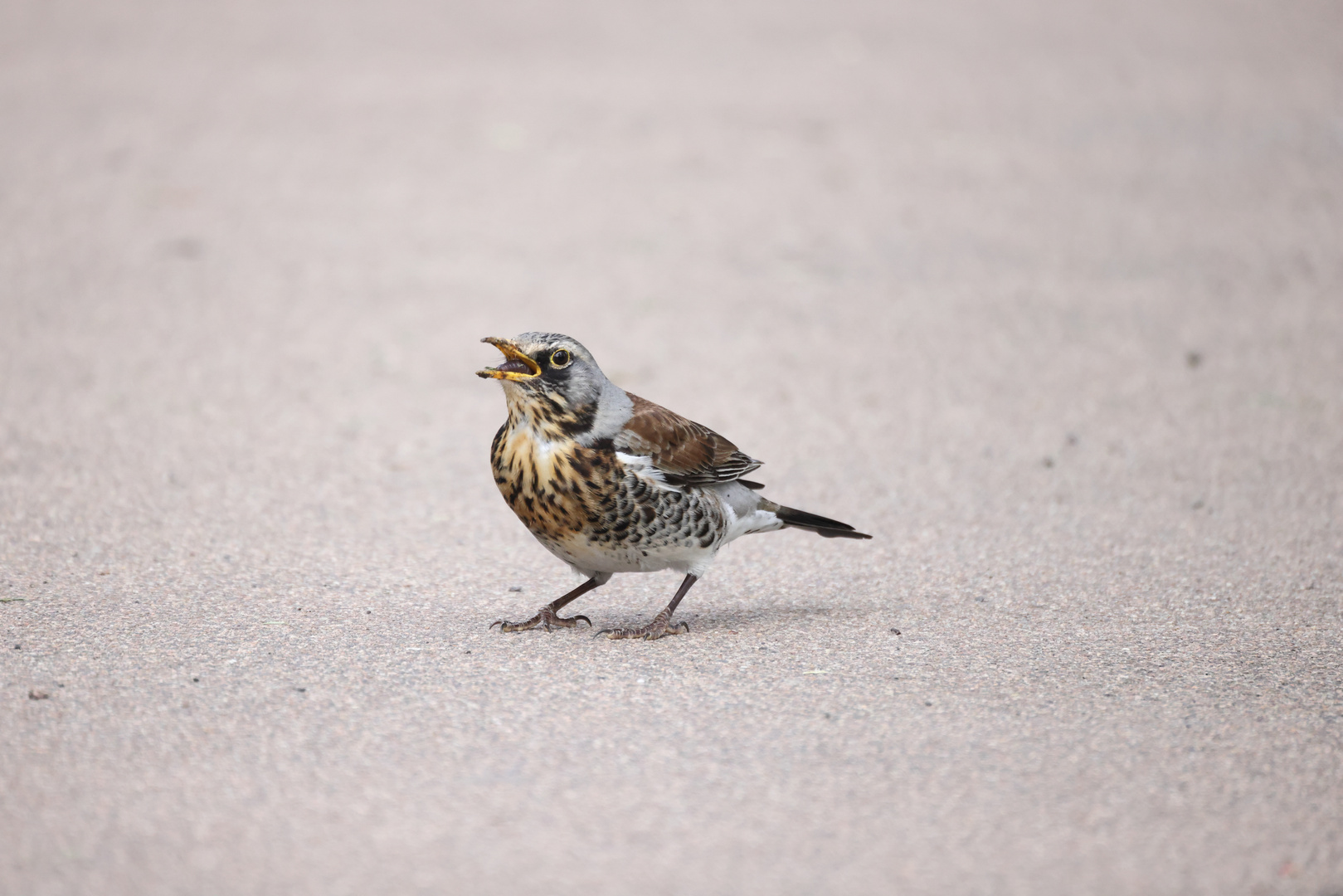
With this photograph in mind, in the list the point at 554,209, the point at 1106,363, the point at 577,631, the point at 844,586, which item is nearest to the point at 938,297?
the point at 1106,363

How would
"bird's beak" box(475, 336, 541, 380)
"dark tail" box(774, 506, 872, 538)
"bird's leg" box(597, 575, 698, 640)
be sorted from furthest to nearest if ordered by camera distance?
"dark tail" box(774, 506, 872, 538) < "bird's leg" box(597, 575, 698, 640) < "bird's beak" box(475, 336, 541, 380)

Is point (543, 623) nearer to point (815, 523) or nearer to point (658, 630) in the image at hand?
point (658, 630)

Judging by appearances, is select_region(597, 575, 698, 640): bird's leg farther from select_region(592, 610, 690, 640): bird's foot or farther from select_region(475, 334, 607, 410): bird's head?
select_region(475, 334, 607, 410): bird's head

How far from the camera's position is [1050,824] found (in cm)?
370

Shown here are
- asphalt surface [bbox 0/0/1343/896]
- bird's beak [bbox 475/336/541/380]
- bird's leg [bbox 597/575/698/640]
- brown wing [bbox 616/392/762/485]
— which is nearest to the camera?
asphalt surface [bbox 0/0/1343/896]

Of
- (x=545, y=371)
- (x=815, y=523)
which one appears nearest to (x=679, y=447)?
(x=545, y=371)

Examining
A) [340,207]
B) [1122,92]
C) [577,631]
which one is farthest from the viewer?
[1122,92]

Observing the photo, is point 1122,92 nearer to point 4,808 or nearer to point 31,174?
point 31,174

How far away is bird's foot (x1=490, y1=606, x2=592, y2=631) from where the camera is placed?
5.14 m

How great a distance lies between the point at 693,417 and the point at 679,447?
8.99 feet

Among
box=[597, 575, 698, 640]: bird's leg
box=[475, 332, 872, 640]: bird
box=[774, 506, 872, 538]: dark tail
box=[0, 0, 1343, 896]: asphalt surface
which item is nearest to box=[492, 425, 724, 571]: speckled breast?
box=[475, 332, 872, 640]: bird

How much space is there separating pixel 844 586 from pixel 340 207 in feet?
22.8

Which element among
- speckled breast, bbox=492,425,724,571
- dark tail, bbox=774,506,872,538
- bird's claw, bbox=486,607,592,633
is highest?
speckled breast, bbox=492,425,724,571

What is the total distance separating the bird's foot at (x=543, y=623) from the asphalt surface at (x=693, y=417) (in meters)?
0.14
